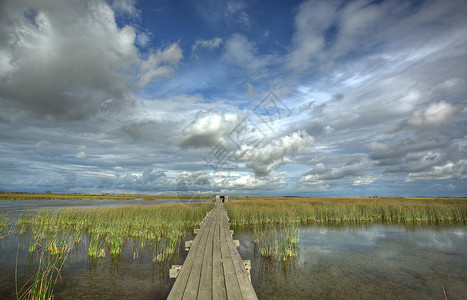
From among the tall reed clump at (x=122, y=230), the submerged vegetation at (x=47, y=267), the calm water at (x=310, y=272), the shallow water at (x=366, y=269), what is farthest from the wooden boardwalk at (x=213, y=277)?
the tall reed clump at (x=122, y=230)

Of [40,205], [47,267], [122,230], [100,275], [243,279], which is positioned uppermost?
[40,205]

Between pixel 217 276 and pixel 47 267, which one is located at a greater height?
pixel 217 276

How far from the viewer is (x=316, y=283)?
7.51 m

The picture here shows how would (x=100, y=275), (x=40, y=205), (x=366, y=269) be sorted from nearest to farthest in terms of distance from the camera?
1. (x=100, y=275)
2. (x=366, y=269)
3. (x=40, y=205)

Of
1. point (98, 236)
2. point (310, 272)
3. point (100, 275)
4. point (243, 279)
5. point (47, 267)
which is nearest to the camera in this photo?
point (243, 279)

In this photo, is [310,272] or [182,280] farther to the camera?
[310,272]

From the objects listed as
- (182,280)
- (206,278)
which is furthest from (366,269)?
(182,280)

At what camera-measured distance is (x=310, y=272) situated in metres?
8.46

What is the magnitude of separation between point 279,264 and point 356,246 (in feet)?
19.7

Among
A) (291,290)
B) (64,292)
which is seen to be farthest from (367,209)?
(64,292)

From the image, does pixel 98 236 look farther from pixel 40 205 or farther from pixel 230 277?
pixel 40 205

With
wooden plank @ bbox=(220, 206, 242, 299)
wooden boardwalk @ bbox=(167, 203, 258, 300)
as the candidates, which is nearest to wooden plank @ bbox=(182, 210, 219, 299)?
wooden boardwalk @ bbox=(167, 203, 258, 300)

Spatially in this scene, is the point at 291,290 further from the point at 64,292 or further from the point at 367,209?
the point at 367,209

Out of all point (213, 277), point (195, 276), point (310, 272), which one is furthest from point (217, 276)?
point (310, 272)
